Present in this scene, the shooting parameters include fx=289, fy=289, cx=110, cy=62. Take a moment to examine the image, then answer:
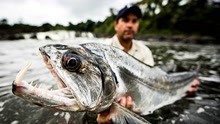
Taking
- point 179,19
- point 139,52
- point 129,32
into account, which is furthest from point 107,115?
point 179,19

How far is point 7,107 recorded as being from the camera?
506 cm

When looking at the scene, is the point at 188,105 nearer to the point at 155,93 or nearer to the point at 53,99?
the point at 155,93

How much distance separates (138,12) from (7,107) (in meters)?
3.14

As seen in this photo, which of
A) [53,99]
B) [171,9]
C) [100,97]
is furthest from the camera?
[171,9]

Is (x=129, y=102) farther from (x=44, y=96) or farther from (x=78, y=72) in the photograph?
(x=44, y=96)

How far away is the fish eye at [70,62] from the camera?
2809 millimetres

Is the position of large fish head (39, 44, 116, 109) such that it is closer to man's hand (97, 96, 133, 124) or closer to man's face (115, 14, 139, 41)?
man's hand (97, 96, 133, 124)

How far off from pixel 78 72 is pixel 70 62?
0.42 ft

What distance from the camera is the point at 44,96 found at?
2.64 meters

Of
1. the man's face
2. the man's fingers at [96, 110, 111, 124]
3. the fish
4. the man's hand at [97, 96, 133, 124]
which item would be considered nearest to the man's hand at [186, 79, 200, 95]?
the man's face

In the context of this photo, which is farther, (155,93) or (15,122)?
(155,93)

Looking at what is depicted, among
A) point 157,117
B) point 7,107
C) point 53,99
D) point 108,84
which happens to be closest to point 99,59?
point 108,84

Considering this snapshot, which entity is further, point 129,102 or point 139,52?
point 139,52

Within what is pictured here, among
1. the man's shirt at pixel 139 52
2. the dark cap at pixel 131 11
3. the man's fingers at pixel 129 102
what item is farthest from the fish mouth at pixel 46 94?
the man's shirt at pixel 139 52
